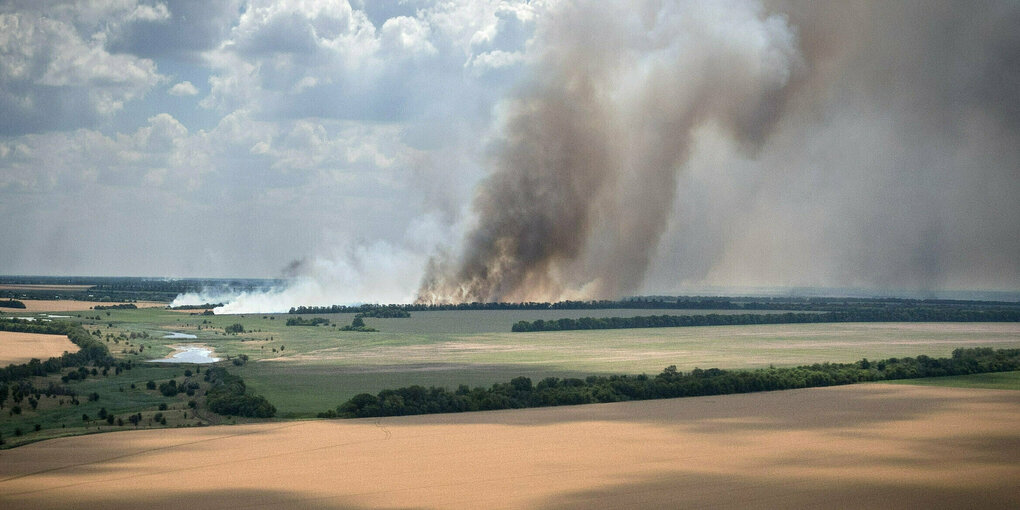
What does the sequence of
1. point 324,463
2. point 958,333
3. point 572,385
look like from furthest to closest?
point 958,333 < point 572,385 < point 324,463

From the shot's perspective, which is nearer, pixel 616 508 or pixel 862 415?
pixel 616 508

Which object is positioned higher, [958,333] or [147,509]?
[958,333]

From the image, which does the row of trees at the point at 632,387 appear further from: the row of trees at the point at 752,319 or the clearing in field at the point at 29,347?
the row of trees at the point at 752,319

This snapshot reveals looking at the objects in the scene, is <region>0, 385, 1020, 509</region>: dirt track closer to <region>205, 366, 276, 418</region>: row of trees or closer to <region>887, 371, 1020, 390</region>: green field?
<region>205, 366, 276, 418</region>: row of trees

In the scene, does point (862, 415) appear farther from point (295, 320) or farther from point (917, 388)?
point (295, 320)

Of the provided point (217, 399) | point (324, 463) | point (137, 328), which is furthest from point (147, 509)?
point (137, 328)

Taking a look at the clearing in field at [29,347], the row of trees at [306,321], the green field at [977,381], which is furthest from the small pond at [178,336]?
the green field at [977,381]
